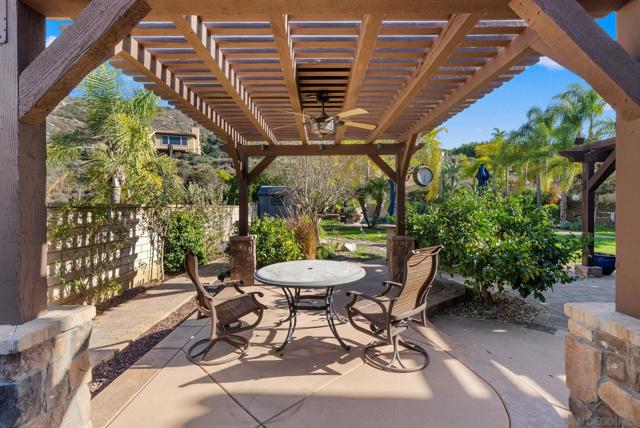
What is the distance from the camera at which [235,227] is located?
33.9 ft

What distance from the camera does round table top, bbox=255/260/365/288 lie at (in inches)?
121

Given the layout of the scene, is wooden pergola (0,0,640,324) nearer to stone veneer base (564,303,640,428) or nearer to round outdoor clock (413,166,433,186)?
stone veneer base (564,303,640,428)

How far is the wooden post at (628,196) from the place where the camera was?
159 centimetres

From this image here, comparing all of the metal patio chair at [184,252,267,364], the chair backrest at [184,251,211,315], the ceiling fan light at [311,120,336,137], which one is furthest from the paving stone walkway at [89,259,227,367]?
the ceiling fan light at [311,120,336,137]

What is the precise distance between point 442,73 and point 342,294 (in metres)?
3.30

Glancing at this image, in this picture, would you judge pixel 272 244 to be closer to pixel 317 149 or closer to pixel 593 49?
pixel 317 149

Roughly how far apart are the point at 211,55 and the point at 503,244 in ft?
13.1

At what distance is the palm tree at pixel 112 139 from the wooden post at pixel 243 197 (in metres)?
1.74

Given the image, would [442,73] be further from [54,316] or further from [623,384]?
[54,316]

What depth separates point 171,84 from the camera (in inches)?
141

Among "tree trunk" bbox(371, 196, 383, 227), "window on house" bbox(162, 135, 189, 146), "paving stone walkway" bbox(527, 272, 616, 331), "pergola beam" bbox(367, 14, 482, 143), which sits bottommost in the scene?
"paving stone walkway" bbox(527, 272, 616, 331)

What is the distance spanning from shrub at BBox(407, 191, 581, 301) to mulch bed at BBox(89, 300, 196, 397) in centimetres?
363

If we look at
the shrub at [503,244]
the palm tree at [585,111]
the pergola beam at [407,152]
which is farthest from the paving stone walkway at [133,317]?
the palm tree at [585,111]

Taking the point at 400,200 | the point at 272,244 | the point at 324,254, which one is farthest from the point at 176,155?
the point at 400,200
